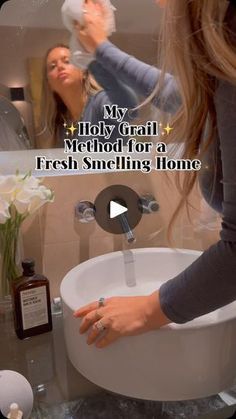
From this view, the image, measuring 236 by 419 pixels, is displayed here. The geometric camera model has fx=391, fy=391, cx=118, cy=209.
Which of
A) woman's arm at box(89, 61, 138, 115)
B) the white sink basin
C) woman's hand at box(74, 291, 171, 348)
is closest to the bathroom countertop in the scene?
the white sink basin

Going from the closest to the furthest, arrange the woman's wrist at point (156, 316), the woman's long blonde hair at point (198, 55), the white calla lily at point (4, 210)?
the woman's long blonde hair at point (198, 55)
the woman's wrist at point (156, 316)
the white calla lily at point (4, 210)

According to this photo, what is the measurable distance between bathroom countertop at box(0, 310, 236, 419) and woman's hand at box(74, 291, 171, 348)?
0.13 metres

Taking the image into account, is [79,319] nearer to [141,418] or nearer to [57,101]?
[141,418]

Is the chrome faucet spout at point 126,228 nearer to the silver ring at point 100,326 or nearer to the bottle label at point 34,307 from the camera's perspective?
the bottle label at point 34,307

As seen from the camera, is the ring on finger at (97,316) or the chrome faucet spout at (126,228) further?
the chrome faucet spout at (126,228)

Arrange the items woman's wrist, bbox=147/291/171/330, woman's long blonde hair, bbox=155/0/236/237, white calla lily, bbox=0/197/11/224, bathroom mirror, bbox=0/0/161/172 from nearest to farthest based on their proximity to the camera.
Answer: woman's long blonde hair, bbox=155/0/236/237
woman's wrist, bbox=147/291/171/330
white calla lily, bbox=0/197/11/224
bathroom mirror, bbox=0/0/161/172

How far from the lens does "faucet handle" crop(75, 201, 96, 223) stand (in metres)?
1.00

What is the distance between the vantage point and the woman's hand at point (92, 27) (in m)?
1.02

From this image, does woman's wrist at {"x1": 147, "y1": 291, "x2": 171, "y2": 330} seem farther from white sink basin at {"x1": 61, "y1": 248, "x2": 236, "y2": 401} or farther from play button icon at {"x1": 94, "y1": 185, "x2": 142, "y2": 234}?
play button icon at {"x1": 94, "y1": 185, "x2": 142, "y2": 234}

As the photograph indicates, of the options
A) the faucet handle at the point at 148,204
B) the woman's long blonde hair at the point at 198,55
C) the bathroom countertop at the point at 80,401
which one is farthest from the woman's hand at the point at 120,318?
the faucet handle at the point at 148,204

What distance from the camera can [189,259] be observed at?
1.01 m

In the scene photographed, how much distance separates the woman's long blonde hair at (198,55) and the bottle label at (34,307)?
46 centimetres

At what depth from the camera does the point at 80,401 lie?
0.73m

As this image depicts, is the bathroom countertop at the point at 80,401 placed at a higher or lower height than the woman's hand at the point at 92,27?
lower
